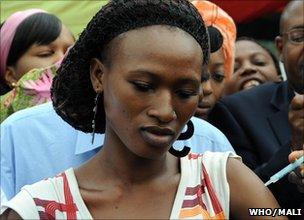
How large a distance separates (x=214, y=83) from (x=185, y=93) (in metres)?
2.02

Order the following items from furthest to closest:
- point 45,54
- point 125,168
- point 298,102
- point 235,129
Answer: point 235,129
point 45,54
point 298,102
point 125,168

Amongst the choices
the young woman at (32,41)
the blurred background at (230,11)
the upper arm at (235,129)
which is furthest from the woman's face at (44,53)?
the upper arm at (235,129)

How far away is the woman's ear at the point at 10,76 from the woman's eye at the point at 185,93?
6.58 feet

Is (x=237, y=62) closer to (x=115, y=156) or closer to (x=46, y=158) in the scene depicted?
(x=46, y=158)

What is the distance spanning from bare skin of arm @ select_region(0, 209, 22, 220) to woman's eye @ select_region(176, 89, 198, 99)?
488mm

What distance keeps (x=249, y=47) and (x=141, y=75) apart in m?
3.71

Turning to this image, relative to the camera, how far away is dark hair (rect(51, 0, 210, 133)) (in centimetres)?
213

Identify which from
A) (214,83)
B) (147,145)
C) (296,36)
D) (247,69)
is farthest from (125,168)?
(247,69)

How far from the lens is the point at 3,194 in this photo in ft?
Result: 8.86

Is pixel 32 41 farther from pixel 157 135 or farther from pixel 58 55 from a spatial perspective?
pixel 157 135

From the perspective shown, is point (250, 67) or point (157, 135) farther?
point (250, 67)

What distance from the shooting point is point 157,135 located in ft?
6.63

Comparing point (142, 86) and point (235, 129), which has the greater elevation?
point (142, 86)

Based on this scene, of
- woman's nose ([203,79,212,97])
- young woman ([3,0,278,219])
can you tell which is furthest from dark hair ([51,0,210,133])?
woman's nose ([203,79,212,97])
